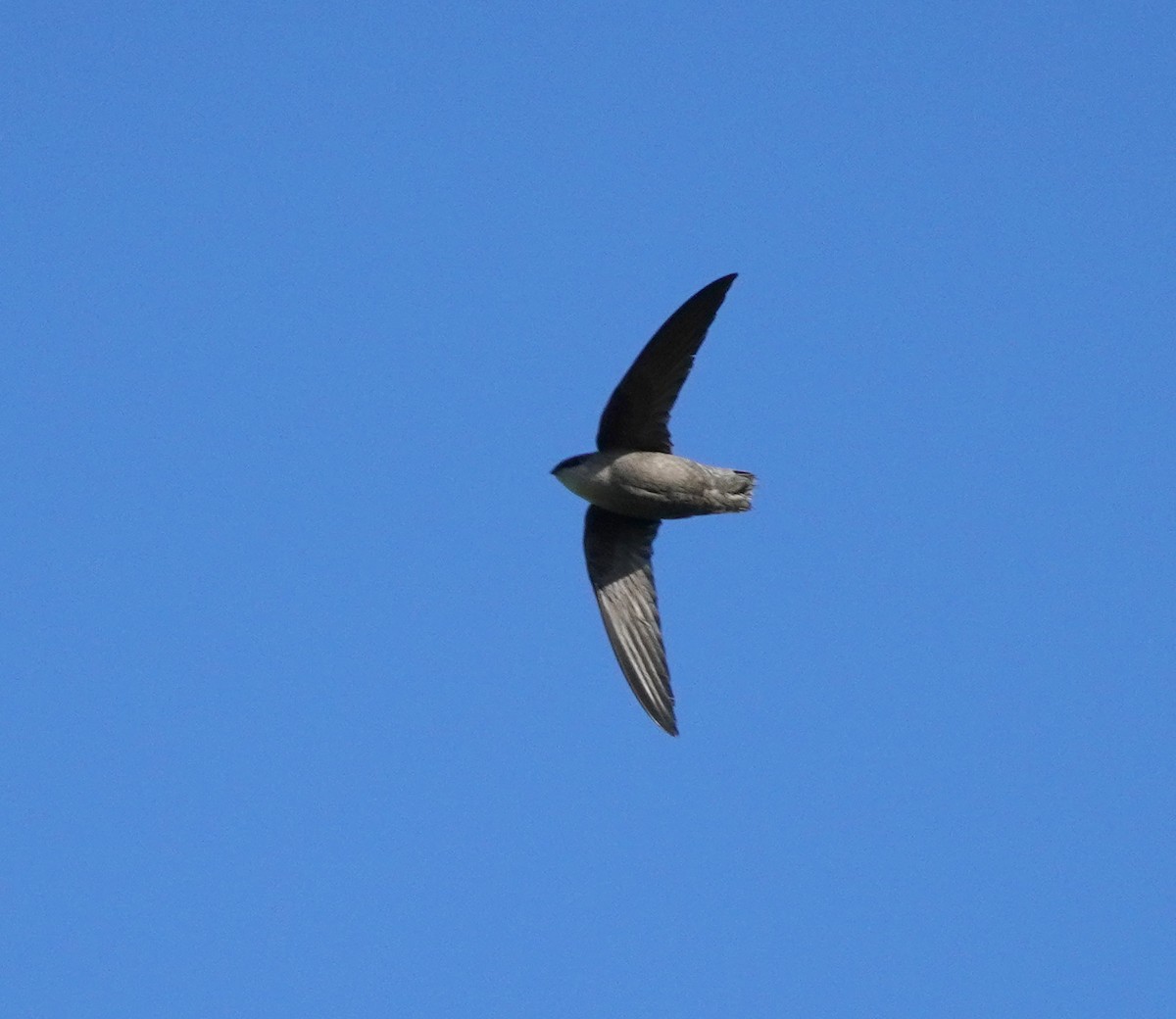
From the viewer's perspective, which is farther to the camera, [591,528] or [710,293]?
[591,528]

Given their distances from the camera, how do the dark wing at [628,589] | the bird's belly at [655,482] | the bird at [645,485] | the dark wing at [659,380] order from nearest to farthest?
the dark wing at [659,380]
the bird at [645,485]
the bird's belly at [655,482]
the dark wing at [628,589]

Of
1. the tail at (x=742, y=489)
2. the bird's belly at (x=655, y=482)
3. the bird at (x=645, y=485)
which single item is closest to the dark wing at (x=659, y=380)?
the bird at (x=645, y=485)

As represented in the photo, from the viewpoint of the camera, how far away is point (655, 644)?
1491 centimetres

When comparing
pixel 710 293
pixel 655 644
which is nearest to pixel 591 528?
pixel 655 644

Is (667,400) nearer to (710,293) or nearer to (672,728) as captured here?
(710,293)

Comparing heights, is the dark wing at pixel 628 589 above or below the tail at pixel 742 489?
below

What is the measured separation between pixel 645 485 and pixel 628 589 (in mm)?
829

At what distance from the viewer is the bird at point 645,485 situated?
568 inches

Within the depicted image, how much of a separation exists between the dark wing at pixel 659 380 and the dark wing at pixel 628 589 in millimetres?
640

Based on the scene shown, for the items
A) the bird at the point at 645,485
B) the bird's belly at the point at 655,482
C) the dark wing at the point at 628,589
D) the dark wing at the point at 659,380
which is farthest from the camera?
the dark wing at the point at 628,589

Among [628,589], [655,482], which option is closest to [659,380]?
[655,482]

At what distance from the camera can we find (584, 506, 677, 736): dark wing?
14.8 metres

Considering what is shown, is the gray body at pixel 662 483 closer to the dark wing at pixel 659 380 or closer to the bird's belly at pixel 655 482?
the bird's belly at pixel 655 482

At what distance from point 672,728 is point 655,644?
632mm
